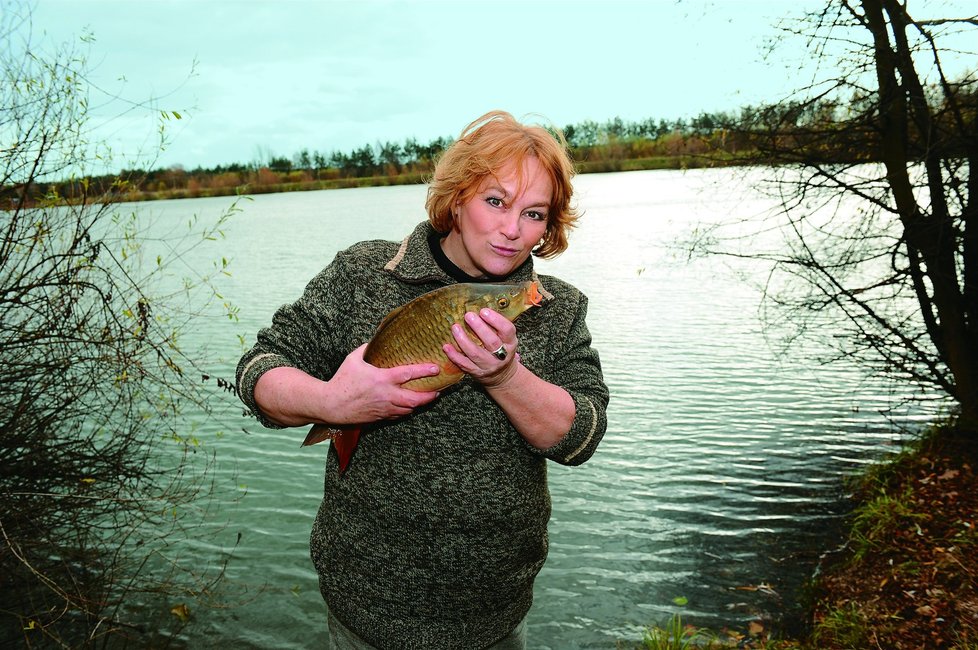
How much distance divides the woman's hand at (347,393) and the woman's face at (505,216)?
469 millimetres

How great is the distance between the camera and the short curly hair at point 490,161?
2.04 meters

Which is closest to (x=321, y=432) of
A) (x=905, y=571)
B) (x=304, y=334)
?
(x=304, y=334)

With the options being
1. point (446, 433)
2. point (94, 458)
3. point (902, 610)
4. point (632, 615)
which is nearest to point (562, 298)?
point (446, 433)

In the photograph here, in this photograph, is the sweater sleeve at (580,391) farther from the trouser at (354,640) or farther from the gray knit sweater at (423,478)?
the trouser at (354,640)

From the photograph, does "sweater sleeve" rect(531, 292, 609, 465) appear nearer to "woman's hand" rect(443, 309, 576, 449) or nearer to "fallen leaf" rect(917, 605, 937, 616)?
"woman's hand" rect(443, 309, 576, 449)

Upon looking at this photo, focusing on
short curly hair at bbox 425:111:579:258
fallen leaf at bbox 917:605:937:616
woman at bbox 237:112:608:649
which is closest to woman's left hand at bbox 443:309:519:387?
woman at bbox 237:112:608:649

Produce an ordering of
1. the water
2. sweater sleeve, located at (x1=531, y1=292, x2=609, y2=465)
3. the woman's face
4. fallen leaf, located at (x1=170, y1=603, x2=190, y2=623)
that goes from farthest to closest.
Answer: fallen leaf, located at (x1=170, y1=603, x2=190, y2=623) < the water < the woman's face < sweater sleeve, located at (x1=531, y1=292, x2=609, y2=465)

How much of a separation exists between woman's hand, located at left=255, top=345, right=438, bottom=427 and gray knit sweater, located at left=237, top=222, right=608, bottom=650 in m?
0.17

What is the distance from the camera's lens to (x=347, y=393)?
172 cm

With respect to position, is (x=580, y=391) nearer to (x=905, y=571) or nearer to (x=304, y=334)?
(x=304, y=334)

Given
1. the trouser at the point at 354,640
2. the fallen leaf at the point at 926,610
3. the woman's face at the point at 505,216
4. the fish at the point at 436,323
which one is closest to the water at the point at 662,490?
the trouser at the point at 354,640

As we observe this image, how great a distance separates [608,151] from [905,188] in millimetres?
63839

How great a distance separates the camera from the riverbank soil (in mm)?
4105

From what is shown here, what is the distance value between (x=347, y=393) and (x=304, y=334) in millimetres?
394
